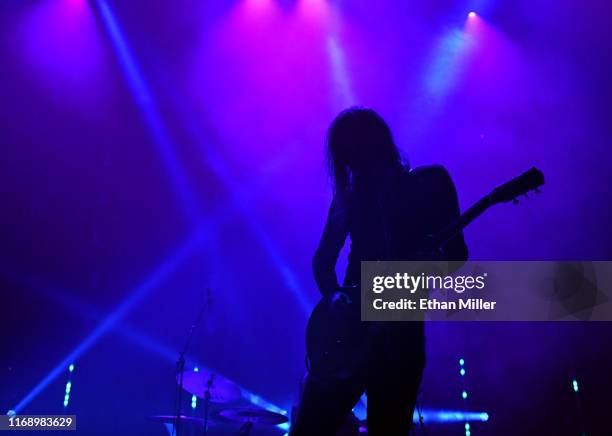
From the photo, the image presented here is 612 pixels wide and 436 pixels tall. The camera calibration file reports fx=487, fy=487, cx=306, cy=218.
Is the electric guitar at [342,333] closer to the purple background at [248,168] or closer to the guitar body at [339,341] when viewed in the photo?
the guitar body at [339,341]

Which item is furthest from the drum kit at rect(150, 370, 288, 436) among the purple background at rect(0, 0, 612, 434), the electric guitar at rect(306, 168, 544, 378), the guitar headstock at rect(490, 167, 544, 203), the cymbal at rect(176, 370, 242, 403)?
the guitar headstock at rect(490, 167, 544, 203)

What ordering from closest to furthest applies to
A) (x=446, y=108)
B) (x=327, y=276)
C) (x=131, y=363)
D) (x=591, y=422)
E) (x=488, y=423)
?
(x=327, y=276), (x=591, y=422), (x=488, y=423), (x=131, y=363), (x=446, y=108)

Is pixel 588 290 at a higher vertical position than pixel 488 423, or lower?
higher

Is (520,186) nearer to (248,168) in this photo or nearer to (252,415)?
(252,415)

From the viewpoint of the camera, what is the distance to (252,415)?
486 centimetres

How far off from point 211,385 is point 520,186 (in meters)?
4.19

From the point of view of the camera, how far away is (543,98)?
24.2 ft

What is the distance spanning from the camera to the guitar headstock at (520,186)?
6.85 ft

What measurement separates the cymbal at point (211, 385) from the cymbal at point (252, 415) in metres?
0.30

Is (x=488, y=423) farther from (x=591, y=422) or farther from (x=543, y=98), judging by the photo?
(x=543, y=98)

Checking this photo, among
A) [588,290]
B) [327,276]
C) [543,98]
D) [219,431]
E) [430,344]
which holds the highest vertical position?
[543,98]

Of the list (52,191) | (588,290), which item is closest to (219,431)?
(52,191)

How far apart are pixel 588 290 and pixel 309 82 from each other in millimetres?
5127

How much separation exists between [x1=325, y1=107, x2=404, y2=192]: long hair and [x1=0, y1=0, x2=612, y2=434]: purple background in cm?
573
